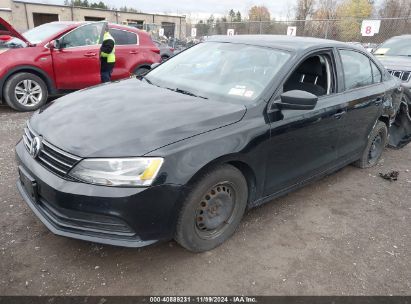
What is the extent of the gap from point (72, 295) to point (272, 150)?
1.87m

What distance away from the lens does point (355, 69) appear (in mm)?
4066

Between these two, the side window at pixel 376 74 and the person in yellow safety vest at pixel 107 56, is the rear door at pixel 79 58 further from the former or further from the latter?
the side window at pixel 376 74

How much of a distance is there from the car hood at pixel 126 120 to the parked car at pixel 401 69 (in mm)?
3840

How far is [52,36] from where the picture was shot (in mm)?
7016

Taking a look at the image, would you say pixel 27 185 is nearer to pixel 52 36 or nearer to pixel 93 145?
pixel 93 145

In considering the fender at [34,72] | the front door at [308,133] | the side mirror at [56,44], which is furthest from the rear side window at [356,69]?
the fender at [34,72]

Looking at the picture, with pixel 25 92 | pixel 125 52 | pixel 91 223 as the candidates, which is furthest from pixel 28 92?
pixel 91 223

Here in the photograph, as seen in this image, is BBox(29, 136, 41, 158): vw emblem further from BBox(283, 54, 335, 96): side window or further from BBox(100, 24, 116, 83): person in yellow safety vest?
BBox(100, 24, 116, 83): person in yellow safety vest

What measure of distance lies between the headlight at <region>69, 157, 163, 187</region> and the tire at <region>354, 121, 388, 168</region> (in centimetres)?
338

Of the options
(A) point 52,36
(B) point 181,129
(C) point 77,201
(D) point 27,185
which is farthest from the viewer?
(A) point 52,36

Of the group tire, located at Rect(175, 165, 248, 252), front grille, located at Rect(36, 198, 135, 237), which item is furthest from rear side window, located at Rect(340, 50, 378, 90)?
front grille, located at Rect(36, 198, 135, 237)

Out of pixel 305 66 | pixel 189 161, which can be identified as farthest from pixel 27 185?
pixel 305 66

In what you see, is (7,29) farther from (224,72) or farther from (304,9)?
(304,9)

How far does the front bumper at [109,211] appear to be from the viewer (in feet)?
7.50
